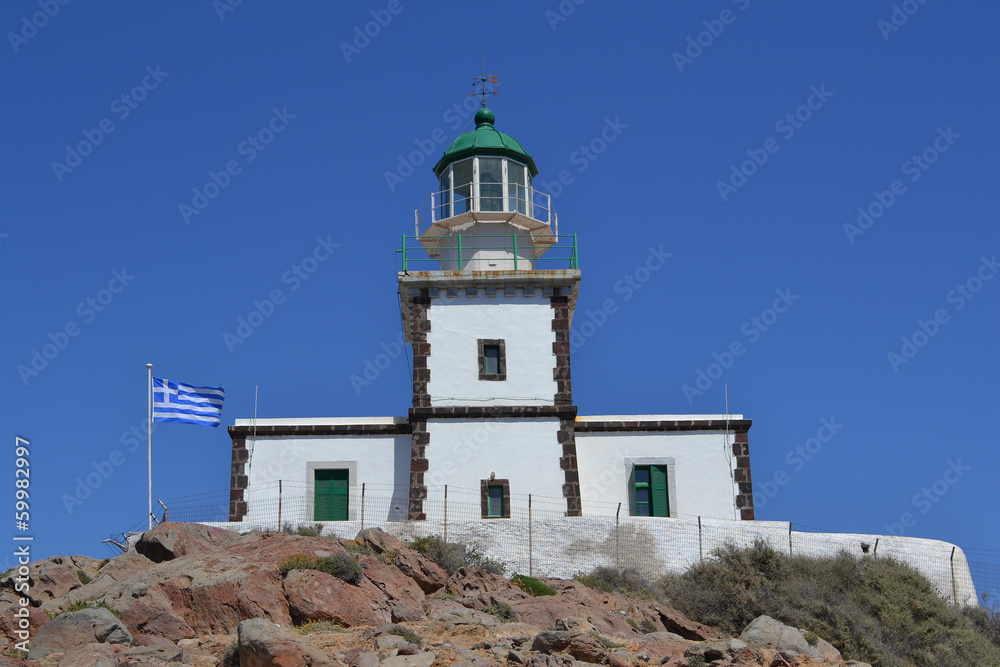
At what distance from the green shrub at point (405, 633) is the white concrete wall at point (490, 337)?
9.88 meters

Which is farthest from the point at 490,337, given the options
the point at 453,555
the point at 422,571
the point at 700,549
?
the point at 422,571

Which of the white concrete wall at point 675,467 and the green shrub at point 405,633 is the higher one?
the white concrete wall at point 675,467

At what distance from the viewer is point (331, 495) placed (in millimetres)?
26016

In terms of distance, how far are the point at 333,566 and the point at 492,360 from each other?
892 cm

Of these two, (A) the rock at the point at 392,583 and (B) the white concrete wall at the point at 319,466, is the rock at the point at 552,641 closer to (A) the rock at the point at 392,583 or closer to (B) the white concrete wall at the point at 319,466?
(A) the rock at the point at 392,583

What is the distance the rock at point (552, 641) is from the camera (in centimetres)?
1525

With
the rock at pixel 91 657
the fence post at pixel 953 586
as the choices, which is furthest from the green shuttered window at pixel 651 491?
the rock at pixel 91 657

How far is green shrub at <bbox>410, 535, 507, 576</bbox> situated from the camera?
21.9 metres

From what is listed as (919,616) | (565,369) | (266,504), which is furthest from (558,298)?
(919,616)

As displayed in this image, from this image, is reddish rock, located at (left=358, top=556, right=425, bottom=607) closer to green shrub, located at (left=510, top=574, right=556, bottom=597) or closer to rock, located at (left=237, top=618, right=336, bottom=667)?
green shrub, located at (left=510, top=574, right=556, bottom=597)

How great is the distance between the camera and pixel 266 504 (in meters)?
25.6

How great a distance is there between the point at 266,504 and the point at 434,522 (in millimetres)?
3954

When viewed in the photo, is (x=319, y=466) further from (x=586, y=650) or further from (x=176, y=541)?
(x=586, y=650)

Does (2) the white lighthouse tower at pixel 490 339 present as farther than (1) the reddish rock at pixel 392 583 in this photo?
Yes
